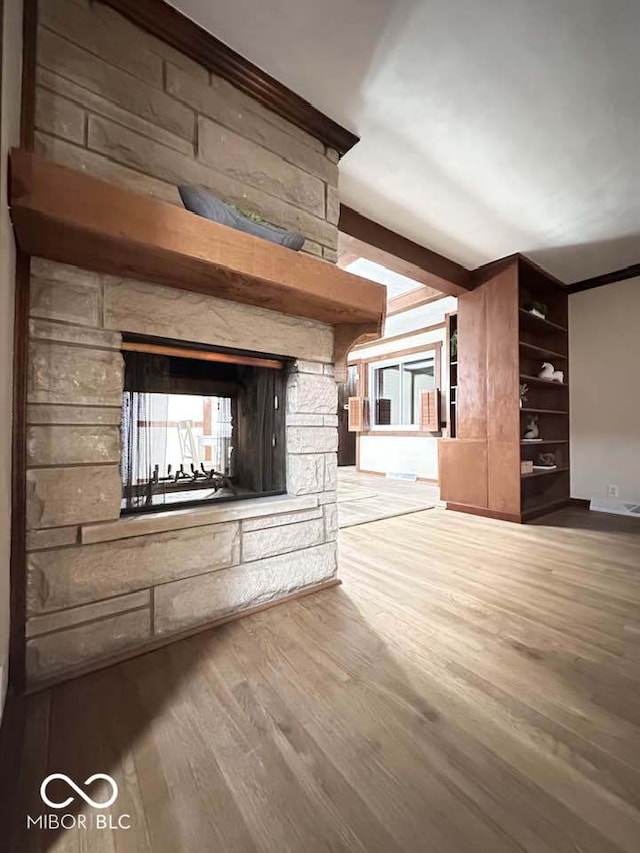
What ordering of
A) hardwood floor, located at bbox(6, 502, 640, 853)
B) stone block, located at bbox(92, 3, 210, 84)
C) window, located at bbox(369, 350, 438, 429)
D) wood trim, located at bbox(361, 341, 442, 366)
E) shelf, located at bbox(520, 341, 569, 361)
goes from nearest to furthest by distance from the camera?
hardwood floor, located at bbox(6, 502, 640, 853) < stone block, located at bbox(92, 3, 210, 84) < shelf, located at bbox(520, 341, 569, 361) < wood trim, located at bbox(361, 341, 442, 366) < window, located at bbox(369, 350, 438, 429)

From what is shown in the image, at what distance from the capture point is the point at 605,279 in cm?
355

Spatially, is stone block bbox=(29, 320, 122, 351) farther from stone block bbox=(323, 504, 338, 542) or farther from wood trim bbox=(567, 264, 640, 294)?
wood trim bbox=(567, 264, 640, 294)

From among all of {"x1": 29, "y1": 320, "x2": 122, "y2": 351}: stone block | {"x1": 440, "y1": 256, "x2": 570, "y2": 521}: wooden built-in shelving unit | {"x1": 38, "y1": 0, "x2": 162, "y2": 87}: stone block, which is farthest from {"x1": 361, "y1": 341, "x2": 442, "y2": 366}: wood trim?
{"x1": 29, "y1": 320, "x2": 122, "y2": 351}: stone block

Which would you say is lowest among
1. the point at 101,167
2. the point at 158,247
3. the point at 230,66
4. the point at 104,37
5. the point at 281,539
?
the point at 281,539

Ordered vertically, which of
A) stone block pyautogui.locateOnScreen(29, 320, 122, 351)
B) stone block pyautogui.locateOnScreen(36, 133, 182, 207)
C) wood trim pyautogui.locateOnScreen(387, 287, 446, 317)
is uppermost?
wood trim pyautogui.locateOnScreen(387, 287, 446, 317)

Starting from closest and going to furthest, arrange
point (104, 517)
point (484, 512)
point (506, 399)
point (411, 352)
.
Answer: point (104, 517) → point (506, 399) → point (484, 512) → point (411, 352)

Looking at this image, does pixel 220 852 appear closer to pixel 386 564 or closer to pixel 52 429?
pixel 52 429

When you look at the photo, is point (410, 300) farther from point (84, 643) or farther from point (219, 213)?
point (84, 643)

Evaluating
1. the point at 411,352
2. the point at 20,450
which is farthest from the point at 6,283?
the point at 411,352

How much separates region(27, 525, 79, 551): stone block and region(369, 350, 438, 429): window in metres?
5.05

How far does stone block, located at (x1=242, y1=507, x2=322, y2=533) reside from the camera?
1.50 meters

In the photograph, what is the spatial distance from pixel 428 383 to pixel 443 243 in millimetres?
2989

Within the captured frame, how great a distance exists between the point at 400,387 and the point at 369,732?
5483 mm

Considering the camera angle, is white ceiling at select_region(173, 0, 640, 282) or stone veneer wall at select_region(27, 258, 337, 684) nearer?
stone veneer wall at select_region(27, 258, 337, 684)
